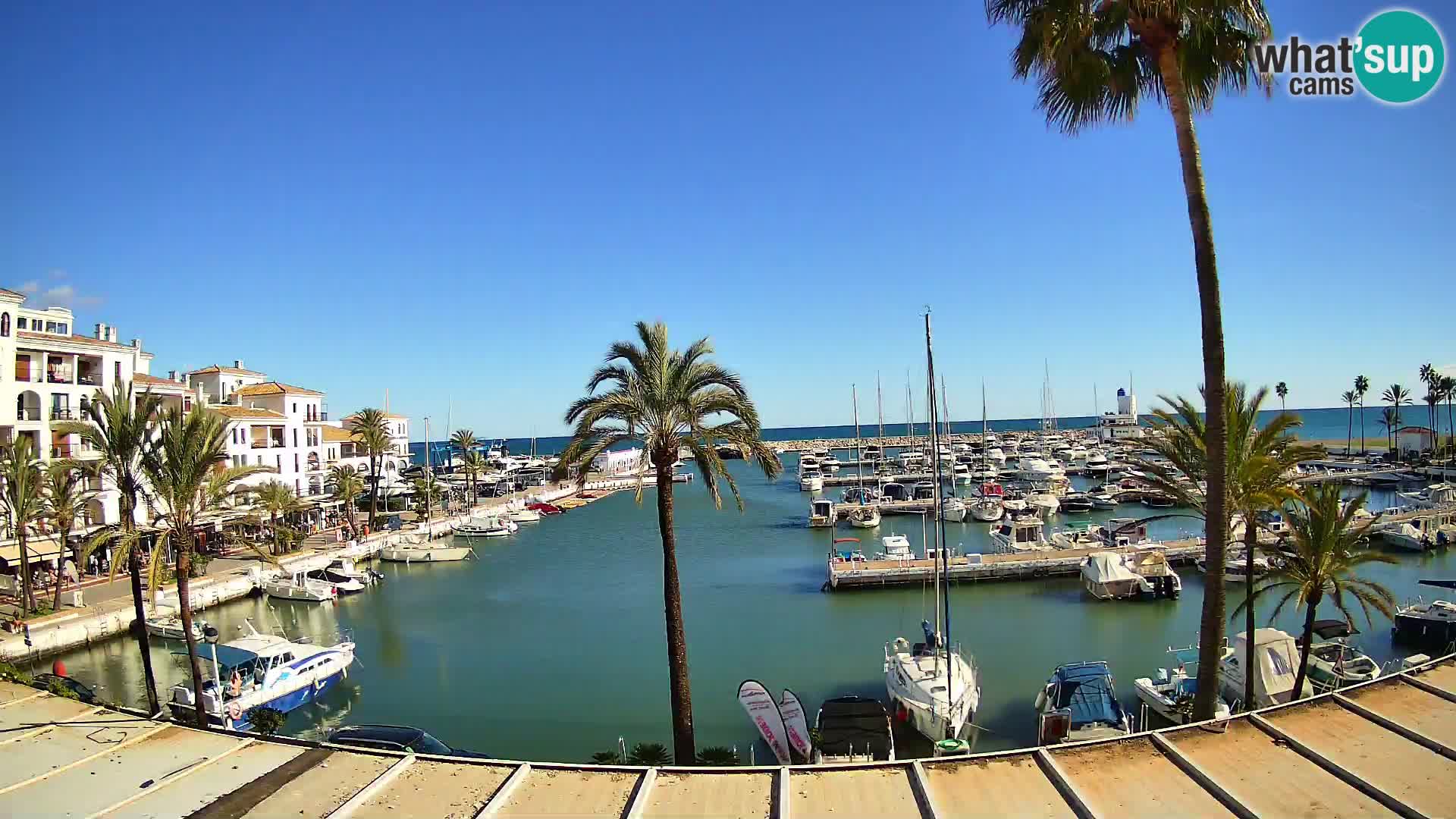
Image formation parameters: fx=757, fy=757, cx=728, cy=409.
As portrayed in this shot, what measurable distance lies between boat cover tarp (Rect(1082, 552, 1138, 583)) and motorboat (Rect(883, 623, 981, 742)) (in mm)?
16367

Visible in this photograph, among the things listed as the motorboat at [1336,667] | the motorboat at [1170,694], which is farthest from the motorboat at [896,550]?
the motorboat at [1336,667]

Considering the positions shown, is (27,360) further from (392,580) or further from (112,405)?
(112,405)

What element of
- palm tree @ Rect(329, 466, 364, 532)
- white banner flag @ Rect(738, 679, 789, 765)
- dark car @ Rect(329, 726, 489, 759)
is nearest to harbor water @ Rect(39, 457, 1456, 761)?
white banner flag @ Rect(738, 679, 789, 765)

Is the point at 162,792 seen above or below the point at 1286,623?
above

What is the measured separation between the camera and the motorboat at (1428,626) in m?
25.6

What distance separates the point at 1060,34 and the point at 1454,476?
8474 centimetres

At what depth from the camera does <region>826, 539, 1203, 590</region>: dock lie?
4041 cm

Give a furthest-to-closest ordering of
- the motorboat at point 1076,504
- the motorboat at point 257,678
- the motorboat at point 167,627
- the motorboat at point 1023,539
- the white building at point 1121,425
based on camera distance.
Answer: the white building at point 1121,425 < the motorboat at point 1076,504 < the motorboat at point 1023,539 < the motorboat at point 167,627 < the motorboat at point 257,678

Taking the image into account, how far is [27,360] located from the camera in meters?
36.5

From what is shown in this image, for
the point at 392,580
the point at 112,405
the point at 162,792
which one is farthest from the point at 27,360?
the point at 162,792

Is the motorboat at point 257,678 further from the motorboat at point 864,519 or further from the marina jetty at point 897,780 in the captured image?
the motorboat at point 864,519

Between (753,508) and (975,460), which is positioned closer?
(753,508)

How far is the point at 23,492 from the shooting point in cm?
3027

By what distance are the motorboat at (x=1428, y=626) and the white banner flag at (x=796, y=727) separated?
872 inches
